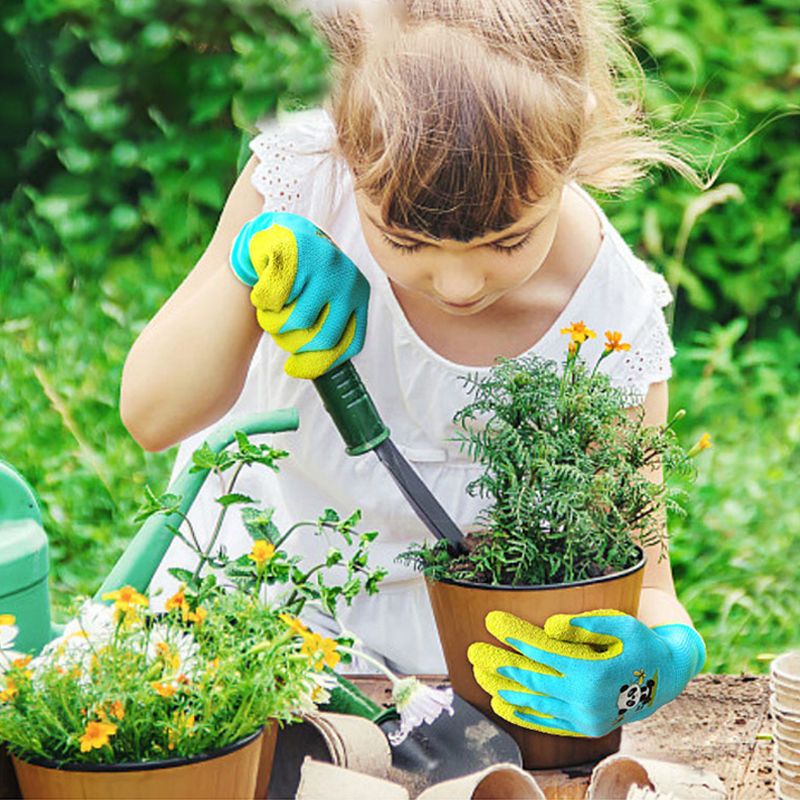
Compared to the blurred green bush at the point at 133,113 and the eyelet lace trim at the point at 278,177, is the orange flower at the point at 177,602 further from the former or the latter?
the blurred green bush at the point at 133,113

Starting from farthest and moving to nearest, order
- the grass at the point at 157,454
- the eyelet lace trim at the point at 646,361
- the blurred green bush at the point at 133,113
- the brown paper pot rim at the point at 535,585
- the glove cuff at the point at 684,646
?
the blurred green bush at the point at 133,113 < the grass at the point at 157,454 < the eyelet lace trim at the point at 646,361 < the glove cuff at the point at 684,646 < the brown paper pot rim at the point at 535,585

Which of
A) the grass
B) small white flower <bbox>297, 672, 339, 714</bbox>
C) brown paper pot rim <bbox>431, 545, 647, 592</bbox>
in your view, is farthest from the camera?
the grass

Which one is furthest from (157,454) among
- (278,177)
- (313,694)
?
(313,694)

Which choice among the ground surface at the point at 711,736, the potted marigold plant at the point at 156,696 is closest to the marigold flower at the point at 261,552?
the potted marigold plant at the point at 156,696

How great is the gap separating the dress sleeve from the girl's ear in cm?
29

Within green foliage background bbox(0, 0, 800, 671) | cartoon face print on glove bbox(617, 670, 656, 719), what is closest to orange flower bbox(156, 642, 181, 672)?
cartoon face print on glove bbox(617, 670, 656, 719)

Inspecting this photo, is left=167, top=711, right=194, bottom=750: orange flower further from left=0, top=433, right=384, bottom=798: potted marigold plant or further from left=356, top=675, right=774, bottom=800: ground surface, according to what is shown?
left=356, top=675, right=774, bottom=800: ground surface

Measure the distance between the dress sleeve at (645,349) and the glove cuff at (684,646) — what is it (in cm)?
28

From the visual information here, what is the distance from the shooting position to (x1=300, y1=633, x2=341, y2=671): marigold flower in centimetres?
92

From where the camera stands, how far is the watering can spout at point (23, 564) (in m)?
1.00

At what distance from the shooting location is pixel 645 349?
1.52 m

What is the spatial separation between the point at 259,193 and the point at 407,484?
1.59 feet

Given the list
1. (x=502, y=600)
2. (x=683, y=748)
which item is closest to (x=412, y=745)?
(x=502, y=600)

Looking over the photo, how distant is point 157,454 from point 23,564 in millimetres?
1915
